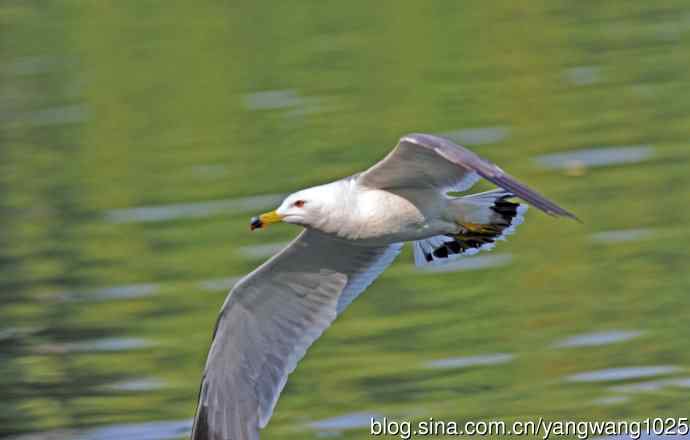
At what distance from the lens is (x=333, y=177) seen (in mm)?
14344

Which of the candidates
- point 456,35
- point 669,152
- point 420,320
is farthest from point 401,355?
point 456,35

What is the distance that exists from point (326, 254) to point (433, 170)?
2.92ft

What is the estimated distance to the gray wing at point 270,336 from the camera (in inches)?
321

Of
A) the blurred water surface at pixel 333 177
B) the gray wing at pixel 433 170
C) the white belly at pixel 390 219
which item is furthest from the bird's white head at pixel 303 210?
the blurred water surface at pixel 333 177

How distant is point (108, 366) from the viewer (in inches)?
424

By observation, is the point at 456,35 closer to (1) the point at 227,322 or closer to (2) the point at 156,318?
(2) the point at 156,318

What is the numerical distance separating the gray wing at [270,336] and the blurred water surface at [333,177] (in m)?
0.85

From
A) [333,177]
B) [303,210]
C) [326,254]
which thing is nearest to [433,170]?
[303,210]

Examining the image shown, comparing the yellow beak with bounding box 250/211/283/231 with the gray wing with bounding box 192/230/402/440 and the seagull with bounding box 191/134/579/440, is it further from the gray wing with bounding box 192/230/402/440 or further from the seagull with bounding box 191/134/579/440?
the gray wing with bounding box 192/230/402/440

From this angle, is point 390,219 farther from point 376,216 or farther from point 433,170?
point 433,170

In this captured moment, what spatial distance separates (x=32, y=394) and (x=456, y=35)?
457 inches

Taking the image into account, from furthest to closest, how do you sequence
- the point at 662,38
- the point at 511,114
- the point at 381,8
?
the point at 381,8 < the point at 662,38 < the point at 511,114

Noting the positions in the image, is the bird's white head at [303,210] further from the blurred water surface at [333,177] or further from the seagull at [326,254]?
the blurred water surface at [333,177]

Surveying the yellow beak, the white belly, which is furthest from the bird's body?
the yellow beak
